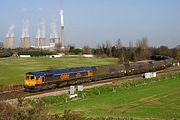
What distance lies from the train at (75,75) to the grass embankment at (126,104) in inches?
272

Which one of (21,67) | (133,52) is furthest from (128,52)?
(21,67)

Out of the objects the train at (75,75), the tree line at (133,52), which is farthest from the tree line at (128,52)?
the train at (75,75)

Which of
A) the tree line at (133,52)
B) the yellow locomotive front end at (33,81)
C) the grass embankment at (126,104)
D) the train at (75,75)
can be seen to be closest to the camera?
the grass embankment at (126,104)

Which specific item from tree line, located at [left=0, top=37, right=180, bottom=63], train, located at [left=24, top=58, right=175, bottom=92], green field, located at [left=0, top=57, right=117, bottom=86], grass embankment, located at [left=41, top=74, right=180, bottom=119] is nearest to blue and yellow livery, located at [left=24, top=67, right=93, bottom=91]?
train, located at [left=24, top=58, right=175, bottom=92]

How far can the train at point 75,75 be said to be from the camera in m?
46.0

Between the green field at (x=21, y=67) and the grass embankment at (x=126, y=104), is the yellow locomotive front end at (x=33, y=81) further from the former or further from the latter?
the green field at (x=21, y=67)

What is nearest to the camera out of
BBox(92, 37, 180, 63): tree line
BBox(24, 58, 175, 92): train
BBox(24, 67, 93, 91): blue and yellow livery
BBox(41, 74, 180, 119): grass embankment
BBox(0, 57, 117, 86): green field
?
BBox(41, 74, 180, 119): grass embankment

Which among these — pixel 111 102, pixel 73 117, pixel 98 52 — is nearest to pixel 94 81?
pixel 111 102

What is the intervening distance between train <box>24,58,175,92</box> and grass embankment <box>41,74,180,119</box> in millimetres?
6904

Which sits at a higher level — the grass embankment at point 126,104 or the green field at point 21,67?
the green field at point 21,67

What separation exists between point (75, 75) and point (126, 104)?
21.2m

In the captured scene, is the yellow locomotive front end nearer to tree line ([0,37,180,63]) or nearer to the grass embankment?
the grass embankment

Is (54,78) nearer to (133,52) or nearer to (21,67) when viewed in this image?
(21,67)

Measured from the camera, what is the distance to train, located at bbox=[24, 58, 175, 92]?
151 feet
